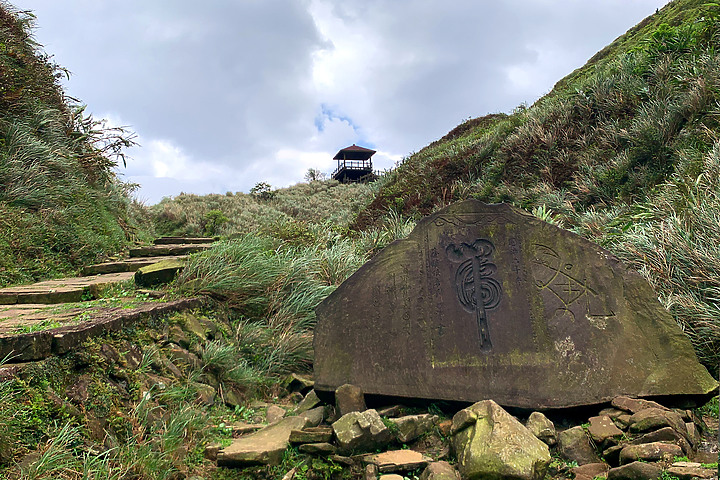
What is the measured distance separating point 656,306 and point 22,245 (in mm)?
6444

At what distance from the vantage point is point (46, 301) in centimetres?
396

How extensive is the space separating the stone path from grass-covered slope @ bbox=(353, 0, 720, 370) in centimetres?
426

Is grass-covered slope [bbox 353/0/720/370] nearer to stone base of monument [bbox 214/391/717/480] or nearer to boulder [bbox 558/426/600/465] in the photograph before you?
stone base of monument [bbox 214/391/717/480]

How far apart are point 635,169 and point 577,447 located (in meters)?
5.98

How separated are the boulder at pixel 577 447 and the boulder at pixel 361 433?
3.49 ft

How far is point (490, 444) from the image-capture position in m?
2.47

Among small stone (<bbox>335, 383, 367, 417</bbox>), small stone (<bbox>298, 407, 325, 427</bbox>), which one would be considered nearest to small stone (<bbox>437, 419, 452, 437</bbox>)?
small stone (<bbox>335, 383, 367, 417</bbox>)

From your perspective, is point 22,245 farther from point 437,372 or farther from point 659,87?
point 659,87

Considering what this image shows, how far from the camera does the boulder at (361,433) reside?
272 cm

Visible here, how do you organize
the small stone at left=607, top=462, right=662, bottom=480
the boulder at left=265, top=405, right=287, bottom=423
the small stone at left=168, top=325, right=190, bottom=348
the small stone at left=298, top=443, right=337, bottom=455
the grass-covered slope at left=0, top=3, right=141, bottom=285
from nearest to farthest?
the small stone at left=607, top=462, right=662, bottom=480 < the small stone at left=298, top=443, right=337, bottom=455 < the boulder at left=265, top=405, right=287, bottom=423 < the small stone at left=168, top=325, right=190, bottom=348 < the grass-covered slope at left=0, top=3, right=141, bottom=285

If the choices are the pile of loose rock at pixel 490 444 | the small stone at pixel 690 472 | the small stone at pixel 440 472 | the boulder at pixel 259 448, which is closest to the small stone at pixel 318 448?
the pile of loose rock at pixel 490 444

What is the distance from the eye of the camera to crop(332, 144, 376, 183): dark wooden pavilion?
32.3m

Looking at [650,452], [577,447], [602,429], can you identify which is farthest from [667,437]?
[577,447]

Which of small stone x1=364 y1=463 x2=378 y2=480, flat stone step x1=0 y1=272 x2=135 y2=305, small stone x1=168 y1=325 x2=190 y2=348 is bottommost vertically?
small stone x1=364 y1=463 x2=378 y2=480
